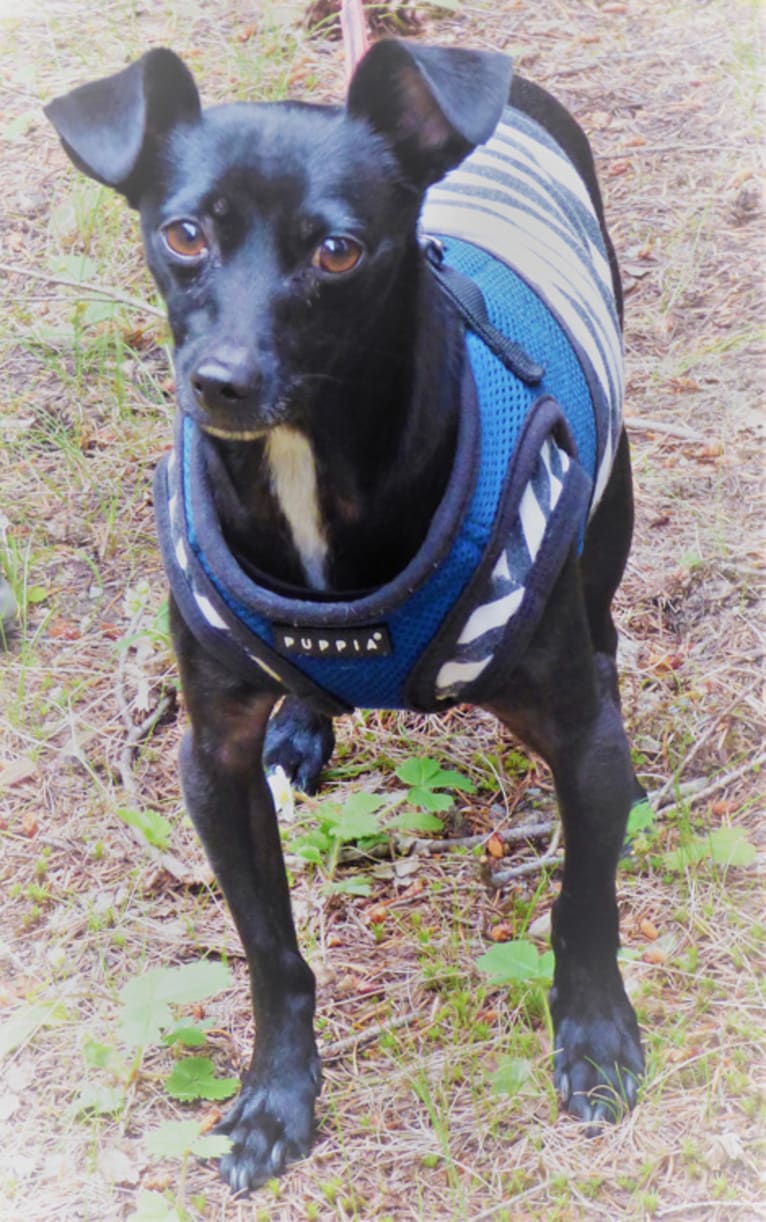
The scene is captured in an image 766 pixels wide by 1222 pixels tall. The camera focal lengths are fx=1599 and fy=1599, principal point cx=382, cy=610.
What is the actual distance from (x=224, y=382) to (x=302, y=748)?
63.5 inches

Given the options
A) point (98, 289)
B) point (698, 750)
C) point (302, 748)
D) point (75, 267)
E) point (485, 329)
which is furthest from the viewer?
point (75, 267)

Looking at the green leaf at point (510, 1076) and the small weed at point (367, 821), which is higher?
the green leaf at point (510, 1076)

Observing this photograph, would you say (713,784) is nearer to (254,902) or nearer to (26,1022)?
(254,902)

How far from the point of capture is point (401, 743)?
3428 millimetres

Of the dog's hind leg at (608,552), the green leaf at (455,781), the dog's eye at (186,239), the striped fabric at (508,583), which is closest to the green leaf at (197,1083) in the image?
the green leaf at (455,781)

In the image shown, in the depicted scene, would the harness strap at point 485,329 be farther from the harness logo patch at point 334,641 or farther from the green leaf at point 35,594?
the green leaf at point 35,594

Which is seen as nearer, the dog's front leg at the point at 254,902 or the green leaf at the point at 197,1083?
the dog's front leg at the point at 254,902

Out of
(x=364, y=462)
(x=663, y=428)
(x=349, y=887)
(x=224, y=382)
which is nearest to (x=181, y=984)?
(x=349, y=887)

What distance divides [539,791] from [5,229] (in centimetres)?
262

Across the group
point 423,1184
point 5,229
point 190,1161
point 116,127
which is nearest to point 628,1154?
point 423,1184

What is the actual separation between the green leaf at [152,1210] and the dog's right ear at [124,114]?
4.92 feet

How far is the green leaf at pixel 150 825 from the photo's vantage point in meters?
3.10

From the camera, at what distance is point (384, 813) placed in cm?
322

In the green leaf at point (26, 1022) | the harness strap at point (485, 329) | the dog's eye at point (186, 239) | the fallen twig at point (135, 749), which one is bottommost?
the fallen twig at point (135, 749)
